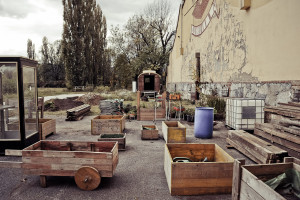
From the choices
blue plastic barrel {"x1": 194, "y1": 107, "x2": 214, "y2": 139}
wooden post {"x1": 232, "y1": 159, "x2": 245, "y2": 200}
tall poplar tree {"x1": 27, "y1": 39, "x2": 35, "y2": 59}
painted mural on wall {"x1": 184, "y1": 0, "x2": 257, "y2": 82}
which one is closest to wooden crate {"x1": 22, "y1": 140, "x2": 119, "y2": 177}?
wooden post {"x1": 232, "y1": 159, "x2": 245, "y2": 200}

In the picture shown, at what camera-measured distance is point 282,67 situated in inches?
262

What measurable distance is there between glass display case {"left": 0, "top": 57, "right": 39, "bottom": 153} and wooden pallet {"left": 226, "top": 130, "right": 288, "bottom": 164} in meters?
5.51

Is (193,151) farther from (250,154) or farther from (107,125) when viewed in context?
(107,125)

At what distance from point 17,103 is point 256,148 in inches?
227

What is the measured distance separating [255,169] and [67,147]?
11.6 feet

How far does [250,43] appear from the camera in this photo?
8.59 metres

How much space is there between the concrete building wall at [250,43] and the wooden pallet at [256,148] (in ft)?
7.94

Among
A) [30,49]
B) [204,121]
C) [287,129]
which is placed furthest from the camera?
[30,49]

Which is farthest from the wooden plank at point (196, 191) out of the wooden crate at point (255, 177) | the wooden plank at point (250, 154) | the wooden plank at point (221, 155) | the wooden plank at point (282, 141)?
the wooden plank at point (282, 141)

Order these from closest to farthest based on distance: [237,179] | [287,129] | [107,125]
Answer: [237,179]
[287,129]
[107,125]

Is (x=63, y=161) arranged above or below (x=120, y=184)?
above

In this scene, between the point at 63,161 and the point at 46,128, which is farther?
the point at 46,128

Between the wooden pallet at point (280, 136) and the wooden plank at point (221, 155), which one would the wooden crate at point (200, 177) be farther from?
the wooden pallet at point (280, 136)

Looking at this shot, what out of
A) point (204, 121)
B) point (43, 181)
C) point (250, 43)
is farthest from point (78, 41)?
point (43, 181)
